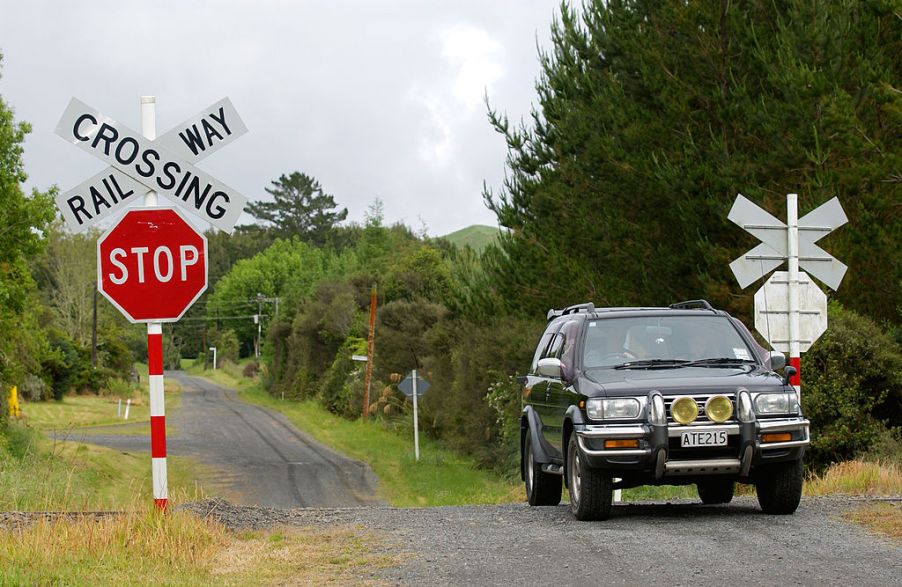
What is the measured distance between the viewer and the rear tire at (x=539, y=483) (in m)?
12.6

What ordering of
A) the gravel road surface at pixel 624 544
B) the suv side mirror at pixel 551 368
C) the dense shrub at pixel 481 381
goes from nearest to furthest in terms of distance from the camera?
1. the gravel road surface at pixel 624 544
2. the suv side mirror at pixel 551 368
3. the dense shrub at pixel 481 381

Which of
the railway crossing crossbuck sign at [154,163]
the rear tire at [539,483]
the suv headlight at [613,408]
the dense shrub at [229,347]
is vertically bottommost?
the dense shrub at [229,347]

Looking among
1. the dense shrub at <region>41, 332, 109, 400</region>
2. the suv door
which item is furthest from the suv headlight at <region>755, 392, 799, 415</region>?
the dense shrub at <region>41, 332, 109, 400</region>

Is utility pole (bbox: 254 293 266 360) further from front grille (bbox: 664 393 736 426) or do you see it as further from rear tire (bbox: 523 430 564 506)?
front grille (bbox: 664 393 736 426)

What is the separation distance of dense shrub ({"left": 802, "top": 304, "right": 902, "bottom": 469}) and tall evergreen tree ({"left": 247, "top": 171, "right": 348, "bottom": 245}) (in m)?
139

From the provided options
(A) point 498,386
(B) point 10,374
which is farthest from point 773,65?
(B) point 10,374

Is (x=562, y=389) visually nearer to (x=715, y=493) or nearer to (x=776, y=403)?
(x=776, y=403)

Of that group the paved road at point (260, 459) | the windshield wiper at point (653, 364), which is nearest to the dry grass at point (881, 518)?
the windshield wiper at point (653, 364)

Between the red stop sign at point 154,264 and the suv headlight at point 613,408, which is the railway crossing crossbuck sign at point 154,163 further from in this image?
the suv headlight at point 613,408

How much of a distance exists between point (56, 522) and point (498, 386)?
23657mm

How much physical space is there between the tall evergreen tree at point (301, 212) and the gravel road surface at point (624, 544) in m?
146

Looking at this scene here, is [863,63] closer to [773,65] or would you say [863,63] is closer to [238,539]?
[773,65]

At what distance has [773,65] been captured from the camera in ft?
75.2

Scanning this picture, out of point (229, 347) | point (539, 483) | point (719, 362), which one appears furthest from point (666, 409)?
point (229, 347)
